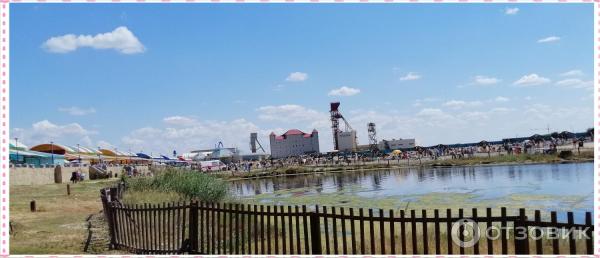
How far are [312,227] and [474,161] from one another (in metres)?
52.2

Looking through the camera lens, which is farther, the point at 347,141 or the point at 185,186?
the point at 347,141

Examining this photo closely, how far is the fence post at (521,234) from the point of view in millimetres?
6387

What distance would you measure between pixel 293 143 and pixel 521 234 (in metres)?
159

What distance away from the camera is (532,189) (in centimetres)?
2641

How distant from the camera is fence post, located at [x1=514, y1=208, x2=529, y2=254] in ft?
21.0

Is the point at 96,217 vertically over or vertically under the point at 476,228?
under

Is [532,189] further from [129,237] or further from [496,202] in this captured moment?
[129,237]

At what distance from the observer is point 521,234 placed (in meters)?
6.48

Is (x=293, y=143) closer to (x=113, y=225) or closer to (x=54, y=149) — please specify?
(x=54, y=149)

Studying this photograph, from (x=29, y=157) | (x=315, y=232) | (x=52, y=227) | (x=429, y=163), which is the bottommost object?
(x=429, y=163)

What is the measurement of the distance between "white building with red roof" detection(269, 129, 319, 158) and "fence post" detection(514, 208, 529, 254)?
157554 millimetres

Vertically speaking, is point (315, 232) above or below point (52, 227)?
above

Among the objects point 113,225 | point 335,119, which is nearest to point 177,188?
point 113,225

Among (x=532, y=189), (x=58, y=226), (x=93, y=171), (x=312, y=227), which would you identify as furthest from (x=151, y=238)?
(x=93, y=171)
